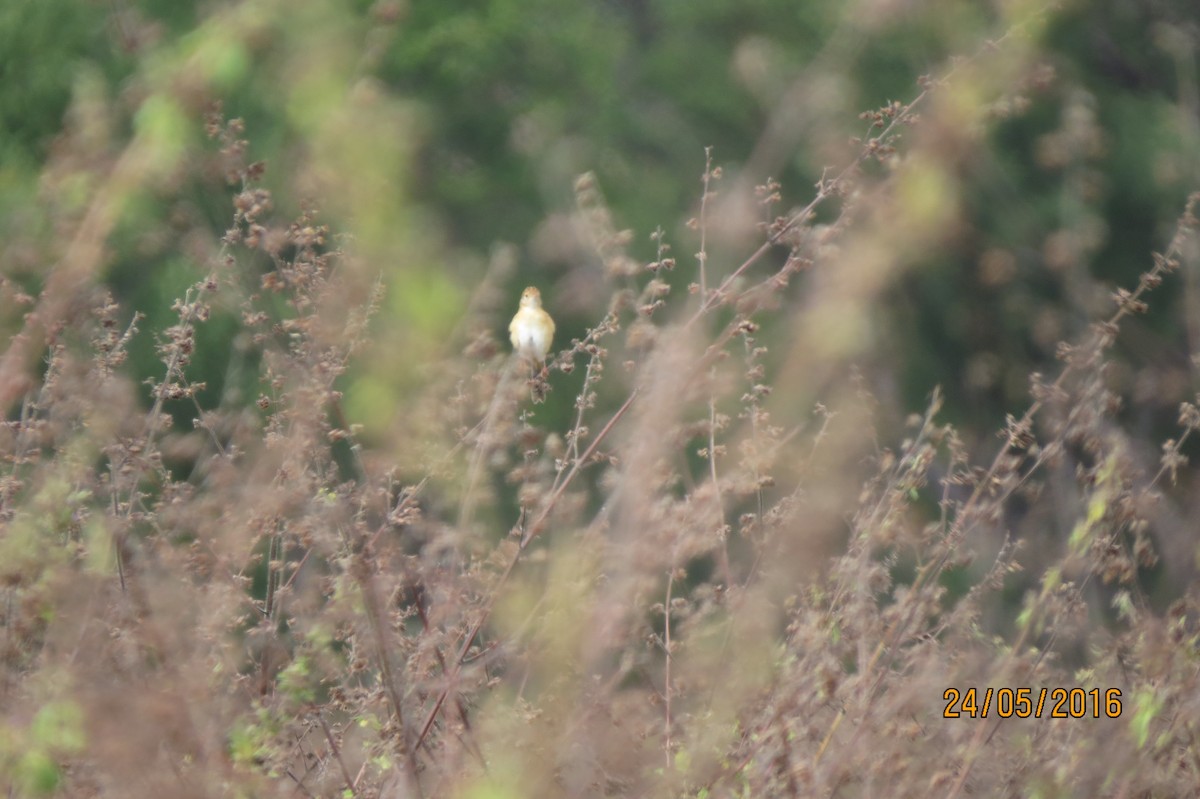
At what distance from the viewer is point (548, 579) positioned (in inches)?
116

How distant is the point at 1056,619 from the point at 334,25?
1.72m

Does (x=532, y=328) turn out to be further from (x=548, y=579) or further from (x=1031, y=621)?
(x=1031, y=621)

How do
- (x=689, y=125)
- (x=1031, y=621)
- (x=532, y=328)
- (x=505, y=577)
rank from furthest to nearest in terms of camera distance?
(x=689, y=125)
(x=532, y=328)
(x=1031, y=621)
(x=505, y=577)

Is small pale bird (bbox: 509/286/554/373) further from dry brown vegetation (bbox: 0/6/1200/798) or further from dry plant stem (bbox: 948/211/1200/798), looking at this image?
dry plant stem (bbox: 948/211/1200/798)

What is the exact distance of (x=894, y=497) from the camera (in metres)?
3.14

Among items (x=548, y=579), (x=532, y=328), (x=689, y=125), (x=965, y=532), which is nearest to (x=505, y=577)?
(x=548, y=579)

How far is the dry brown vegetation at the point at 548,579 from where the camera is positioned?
7.84 feet

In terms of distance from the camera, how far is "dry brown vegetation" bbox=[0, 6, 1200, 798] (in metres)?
2.39
